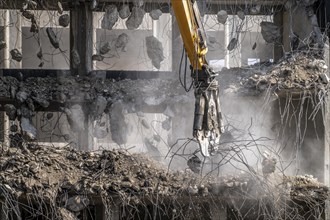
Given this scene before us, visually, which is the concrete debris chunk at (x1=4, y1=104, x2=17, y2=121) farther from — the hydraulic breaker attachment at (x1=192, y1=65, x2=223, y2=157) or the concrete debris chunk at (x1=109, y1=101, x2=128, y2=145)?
the hydraulic breaker attachment at (x1=192, y1=65, x2=223, y2=157)

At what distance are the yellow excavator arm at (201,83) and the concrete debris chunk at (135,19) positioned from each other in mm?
2492

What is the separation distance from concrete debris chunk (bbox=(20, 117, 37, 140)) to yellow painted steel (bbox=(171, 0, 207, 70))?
2233 millimetres

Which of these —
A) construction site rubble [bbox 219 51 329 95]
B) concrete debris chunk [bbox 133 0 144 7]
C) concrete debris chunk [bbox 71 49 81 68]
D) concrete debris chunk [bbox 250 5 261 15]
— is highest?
concrete debris chunk [bbox 133 0 144 7]

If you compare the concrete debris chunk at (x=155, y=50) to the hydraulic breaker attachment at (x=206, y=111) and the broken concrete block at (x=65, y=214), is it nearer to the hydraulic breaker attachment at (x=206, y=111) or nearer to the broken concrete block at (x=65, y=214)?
the hydraulic breaker attachment at (x=206, y=111)

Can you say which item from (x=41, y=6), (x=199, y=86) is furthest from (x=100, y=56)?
(x=199, y=86)

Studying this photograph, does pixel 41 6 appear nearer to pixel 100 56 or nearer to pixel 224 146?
pixel 100 56

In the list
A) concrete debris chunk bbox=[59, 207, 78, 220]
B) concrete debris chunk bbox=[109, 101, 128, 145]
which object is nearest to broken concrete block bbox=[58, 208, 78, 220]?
concrete debris chunk bbox=[59, 207, 78, 220]

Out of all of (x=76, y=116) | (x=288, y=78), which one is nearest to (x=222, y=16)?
(x=288, y=78)

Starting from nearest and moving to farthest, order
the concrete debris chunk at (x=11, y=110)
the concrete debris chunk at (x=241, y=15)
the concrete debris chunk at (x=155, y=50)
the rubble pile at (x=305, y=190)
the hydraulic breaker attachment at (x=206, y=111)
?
the hydraulic breaker attachment at (x=206, y=111), the rubble pile at (x=305, y=190), the concrete debris chunk at (x=11, y=110), the concrete debris chunk at (x=241, y=15), the concrete debris chunk at (x=155, y=50)

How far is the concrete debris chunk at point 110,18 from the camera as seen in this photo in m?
8.58

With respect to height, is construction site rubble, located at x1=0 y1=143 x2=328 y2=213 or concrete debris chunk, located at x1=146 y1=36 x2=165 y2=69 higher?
concrete debris chunk, located at x1=146 y1=36 x2=165 y2=69

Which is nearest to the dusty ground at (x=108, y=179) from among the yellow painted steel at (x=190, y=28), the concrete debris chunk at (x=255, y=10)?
the yellow painted steel at (x=190, y=28)

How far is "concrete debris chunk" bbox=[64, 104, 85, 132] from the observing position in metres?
7.96

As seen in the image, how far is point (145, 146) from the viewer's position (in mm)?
8500
